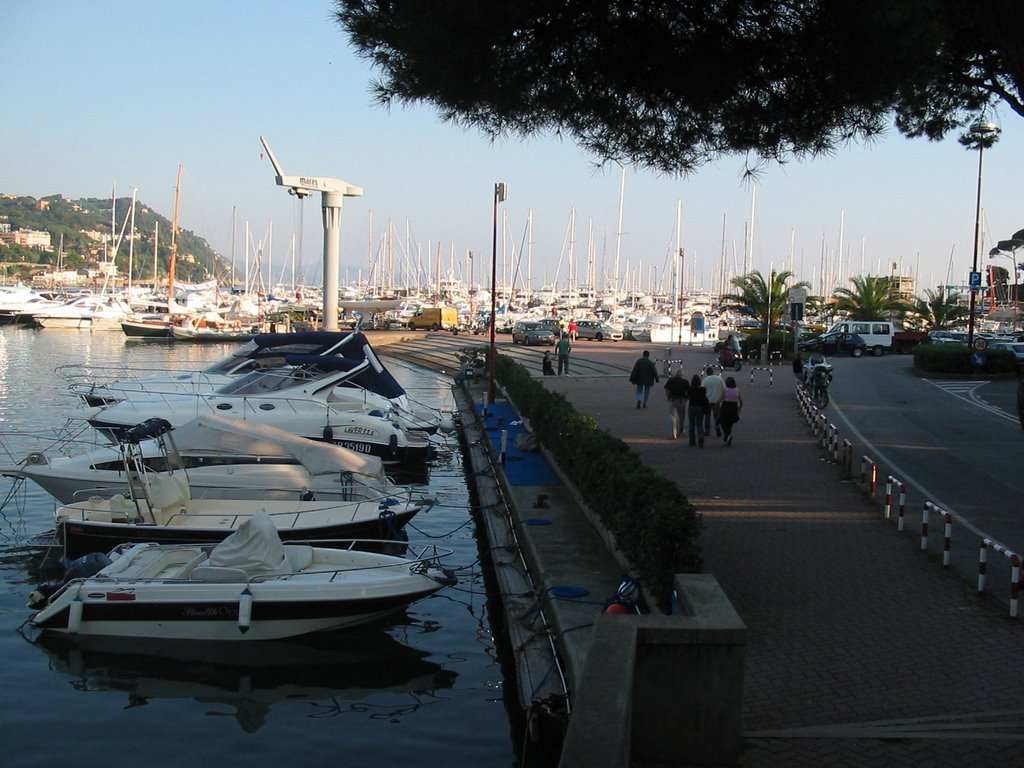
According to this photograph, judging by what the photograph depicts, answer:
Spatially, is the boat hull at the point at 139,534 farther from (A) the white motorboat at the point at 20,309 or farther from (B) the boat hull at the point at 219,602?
(A) the white motorboat at the point at 20,309

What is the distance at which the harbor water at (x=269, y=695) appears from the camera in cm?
975

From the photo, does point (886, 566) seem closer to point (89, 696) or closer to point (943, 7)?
point (943, 7)

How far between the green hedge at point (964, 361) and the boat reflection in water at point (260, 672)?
31.0 m

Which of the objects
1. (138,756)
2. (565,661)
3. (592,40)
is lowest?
(138,756)

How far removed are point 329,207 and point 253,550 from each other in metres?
52.0

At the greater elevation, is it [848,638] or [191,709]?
[848,638]

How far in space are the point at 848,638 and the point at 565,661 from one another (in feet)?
8.52

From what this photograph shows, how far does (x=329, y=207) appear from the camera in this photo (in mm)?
62312

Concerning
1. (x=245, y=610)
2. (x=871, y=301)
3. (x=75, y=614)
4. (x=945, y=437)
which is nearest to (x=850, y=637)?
(x=245, y=610)

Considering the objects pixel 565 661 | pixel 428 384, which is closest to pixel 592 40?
pixel 565 661

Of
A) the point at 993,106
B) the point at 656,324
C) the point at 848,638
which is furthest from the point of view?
the point at 656,324

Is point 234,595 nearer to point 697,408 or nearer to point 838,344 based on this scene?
point 697,408

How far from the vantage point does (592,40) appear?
10.6 metres

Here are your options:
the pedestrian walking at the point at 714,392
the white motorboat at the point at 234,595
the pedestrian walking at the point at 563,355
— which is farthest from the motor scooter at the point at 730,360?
the white motorboat at the point at 234,595
